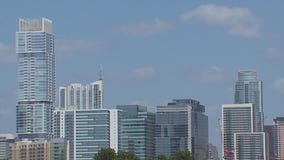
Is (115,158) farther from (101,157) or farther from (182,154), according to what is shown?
(182,154)

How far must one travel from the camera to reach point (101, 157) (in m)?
103

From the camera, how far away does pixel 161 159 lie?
104 m

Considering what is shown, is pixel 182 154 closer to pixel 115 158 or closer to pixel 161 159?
pixel 161 159

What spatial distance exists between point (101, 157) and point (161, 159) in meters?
7.18

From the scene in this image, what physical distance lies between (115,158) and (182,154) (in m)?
12.0

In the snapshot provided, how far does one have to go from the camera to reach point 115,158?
98562 mm

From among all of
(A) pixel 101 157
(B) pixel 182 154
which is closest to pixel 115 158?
(A) pixel 101 157

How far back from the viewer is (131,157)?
10419cm

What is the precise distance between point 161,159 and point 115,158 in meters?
7.51

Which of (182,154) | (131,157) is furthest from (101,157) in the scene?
(182,154)

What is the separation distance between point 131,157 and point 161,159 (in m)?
3.62

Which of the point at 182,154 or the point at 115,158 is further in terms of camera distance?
the point at 182,154

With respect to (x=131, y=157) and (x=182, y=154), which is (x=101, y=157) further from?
(x=182, y=154)

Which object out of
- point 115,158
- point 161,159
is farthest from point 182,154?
point 115,158
